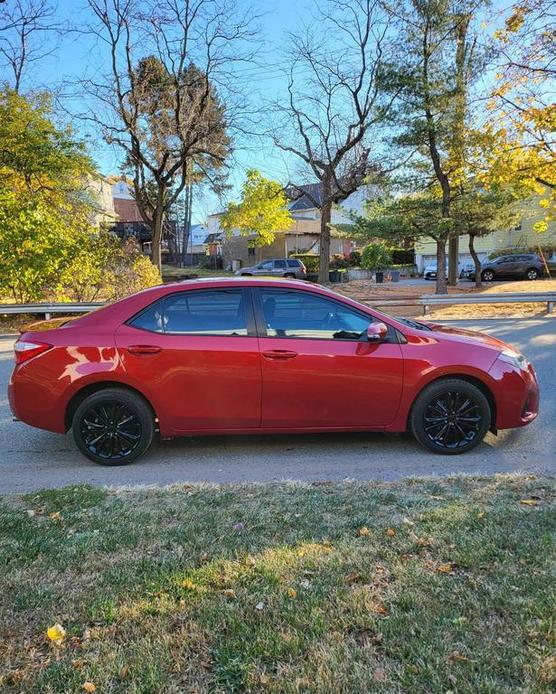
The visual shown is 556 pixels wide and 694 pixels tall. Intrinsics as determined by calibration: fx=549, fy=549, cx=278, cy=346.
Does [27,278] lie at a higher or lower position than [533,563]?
higher

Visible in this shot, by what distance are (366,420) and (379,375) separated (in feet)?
1.45

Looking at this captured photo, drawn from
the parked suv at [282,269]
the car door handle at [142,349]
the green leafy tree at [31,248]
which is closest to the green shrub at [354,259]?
the parked suv at [282,269]

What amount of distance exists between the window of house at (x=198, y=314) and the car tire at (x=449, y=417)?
178 cm

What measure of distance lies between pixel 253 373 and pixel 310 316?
2.44 ft

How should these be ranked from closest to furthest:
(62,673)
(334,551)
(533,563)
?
Answer: (62,673), (533,563), (334,551)

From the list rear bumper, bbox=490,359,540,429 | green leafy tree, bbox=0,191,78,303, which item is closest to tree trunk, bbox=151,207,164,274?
green leafy tree, bbox=0,191,78,303

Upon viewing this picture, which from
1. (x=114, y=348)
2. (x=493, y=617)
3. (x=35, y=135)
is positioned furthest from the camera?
(x=35, y=135)

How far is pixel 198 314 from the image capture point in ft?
16.3

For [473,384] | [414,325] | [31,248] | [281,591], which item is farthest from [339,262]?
[281,591]

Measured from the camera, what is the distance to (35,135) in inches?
641

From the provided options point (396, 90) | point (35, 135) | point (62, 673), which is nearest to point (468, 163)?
point (396, 90)

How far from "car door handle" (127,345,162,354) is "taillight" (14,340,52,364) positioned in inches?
28.0

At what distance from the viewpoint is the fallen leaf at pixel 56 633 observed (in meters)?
2.34

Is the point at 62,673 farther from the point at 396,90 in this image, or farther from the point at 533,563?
the point at 396,90
